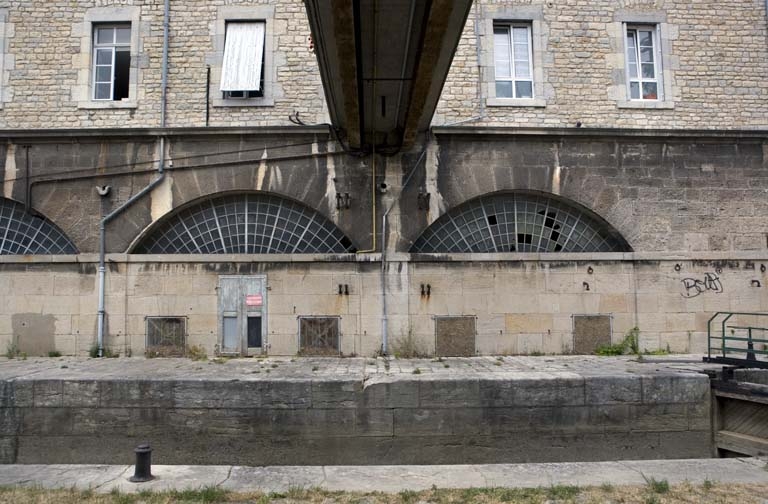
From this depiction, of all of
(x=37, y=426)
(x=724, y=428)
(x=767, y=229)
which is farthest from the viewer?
(x=767, y=229)

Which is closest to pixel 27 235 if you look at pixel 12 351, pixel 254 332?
pixel 12 351

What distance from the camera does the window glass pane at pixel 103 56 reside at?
11969 mm

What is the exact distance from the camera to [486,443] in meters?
8.36

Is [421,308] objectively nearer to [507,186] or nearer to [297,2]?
[507,186]

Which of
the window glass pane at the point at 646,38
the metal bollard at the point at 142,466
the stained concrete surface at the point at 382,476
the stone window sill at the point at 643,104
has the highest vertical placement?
the window glass pane at the point at 646,38

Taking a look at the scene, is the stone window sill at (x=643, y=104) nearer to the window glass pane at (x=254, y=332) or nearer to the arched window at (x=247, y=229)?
the arched window at (x=247, y=229)

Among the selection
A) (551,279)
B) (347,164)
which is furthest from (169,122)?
(551,279)

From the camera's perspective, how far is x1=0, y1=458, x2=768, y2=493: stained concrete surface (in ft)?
20.0

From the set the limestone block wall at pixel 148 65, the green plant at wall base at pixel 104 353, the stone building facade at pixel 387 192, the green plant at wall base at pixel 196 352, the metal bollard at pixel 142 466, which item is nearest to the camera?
the metal bollard at pixel 142 466

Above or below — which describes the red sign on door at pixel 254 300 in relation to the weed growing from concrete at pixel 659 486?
above

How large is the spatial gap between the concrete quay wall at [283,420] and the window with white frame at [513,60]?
6504mm

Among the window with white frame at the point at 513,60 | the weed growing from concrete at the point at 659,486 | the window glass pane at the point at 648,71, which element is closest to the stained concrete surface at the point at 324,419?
the weed growing from concrete at the point at 659,486

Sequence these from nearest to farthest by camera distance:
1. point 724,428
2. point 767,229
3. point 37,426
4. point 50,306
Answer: point 37,426 < point 724,428 < point 50,306 < point 767,229

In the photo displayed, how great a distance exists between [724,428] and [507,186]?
5670 millimetres
